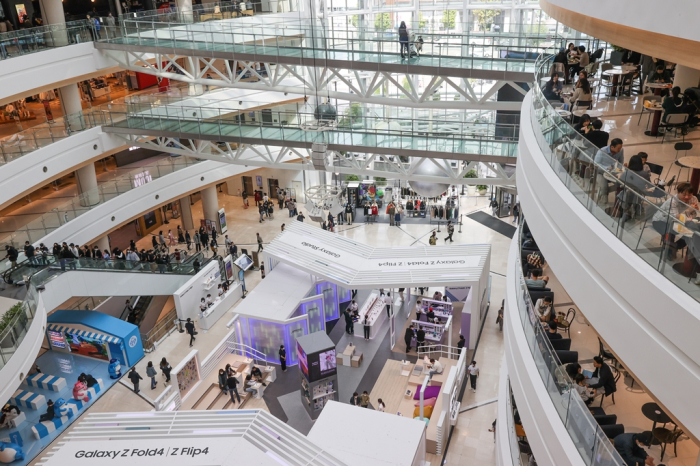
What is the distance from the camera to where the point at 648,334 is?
5965mm

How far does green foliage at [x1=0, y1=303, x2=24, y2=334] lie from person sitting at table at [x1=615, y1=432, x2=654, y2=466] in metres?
13.1

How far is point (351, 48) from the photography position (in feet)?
60.6

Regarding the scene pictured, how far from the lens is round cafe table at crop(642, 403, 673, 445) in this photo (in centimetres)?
759

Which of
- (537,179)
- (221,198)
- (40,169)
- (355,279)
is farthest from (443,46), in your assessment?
(221,198)

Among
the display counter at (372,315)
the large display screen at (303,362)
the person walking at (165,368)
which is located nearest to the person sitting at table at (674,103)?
the large display screen at (303,362)

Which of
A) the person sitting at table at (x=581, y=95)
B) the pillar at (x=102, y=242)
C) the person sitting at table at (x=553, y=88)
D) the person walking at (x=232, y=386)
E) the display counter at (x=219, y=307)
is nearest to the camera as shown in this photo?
the person sitting at table at (x=581, y=95)

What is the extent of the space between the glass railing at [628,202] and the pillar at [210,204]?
2150 centimetres

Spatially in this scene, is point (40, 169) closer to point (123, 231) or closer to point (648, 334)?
point (123, 231)

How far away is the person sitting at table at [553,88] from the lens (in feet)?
36.3

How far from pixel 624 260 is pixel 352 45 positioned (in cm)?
1378

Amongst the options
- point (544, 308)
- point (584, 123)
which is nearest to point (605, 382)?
point (544, 308)

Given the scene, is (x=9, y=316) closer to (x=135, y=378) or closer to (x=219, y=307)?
(x=135, y=378)

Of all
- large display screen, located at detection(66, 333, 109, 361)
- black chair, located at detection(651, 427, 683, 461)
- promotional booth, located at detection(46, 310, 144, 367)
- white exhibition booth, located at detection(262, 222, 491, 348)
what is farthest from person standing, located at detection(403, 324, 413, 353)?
black chair, located at detection(651, 427, 683, 461)

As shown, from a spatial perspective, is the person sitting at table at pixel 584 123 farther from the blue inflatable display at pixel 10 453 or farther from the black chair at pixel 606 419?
the blue inflatable display at pixel 10 453
